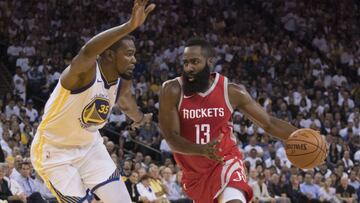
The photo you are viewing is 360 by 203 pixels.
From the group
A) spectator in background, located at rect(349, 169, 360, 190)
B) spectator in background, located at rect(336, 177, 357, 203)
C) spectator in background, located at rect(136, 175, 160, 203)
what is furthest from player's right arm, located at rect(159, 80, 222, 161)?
spectator in background, located at rect(349, 169, 360, 190)

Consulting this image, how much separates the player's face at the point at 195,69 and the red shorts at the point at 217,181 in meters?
0.65

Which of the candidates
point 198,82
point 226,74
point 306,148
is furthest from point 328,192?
point 198,82

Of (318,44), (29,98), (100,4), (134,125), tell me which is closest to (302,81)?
(318,44)

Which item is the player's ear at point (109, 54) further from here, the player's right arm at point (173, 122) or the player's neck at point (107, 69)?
the player's right arm at point (173, 122)

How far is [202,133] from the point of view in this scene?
582 cm

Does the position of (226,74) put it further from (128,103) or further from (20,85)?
(128,103)

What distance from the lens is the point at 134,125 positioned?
20.9ft

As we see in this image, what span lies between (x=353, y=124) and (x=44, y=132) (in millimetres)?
12572

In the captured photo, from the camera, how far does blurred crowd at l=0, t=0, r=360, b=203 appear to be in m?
13.1

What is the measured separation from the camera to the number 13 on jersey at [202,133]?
229 inches

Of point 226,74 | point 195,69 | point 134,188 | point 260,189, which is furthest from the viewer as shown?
point 226,74

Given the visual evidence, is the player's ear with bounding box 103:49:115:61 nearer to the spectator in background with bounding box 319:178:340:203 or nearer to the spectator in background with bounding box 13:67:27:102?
the spectator in background with bounding box 319:178:340:203

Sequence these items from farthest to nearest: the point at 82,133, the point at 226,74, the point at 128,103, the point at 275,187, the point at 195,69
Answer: the point at 226,74, the point at 275,187, the point at 128,103, the point at 195,69, the point at 82,133

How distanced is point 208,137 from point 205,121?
0.43 ft
